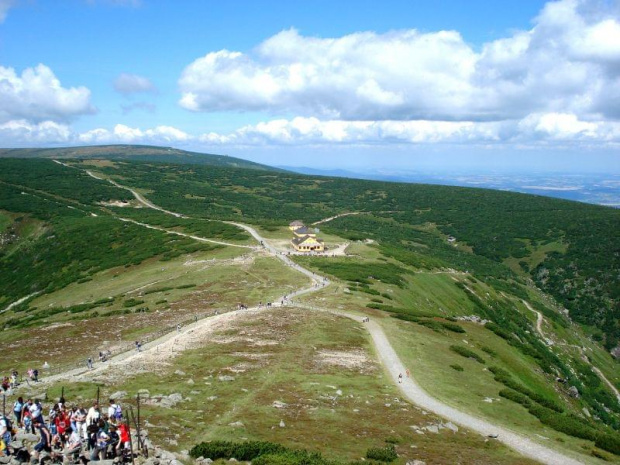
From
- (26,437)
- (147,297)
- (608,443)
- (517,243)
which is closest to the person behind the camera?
(26,437)

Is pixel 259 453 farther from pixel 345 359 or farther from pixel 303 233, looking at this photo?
pixel 303 233

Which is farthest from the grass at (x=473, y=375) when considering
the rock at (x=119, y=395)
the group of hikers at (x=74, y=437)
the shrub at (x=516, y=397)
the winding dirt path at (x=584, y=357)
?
the winding dirt path at (x=584, y=357)

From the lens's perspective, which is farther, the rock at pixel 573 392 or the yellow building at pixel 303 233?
the yellow building at pixel 303 233

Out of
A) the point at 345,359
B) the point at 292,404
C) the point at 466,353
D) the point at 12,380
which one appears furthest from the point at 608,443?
the point at 12,380

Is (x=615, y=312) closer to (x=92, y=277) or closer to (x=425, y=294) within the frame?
(x=425, y=294)

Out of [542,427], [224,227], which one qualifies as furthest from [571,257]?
[542,427]

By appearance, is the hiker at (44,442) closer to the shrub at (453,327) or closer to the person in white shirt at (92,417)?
the person in white shirt at (92,417)
